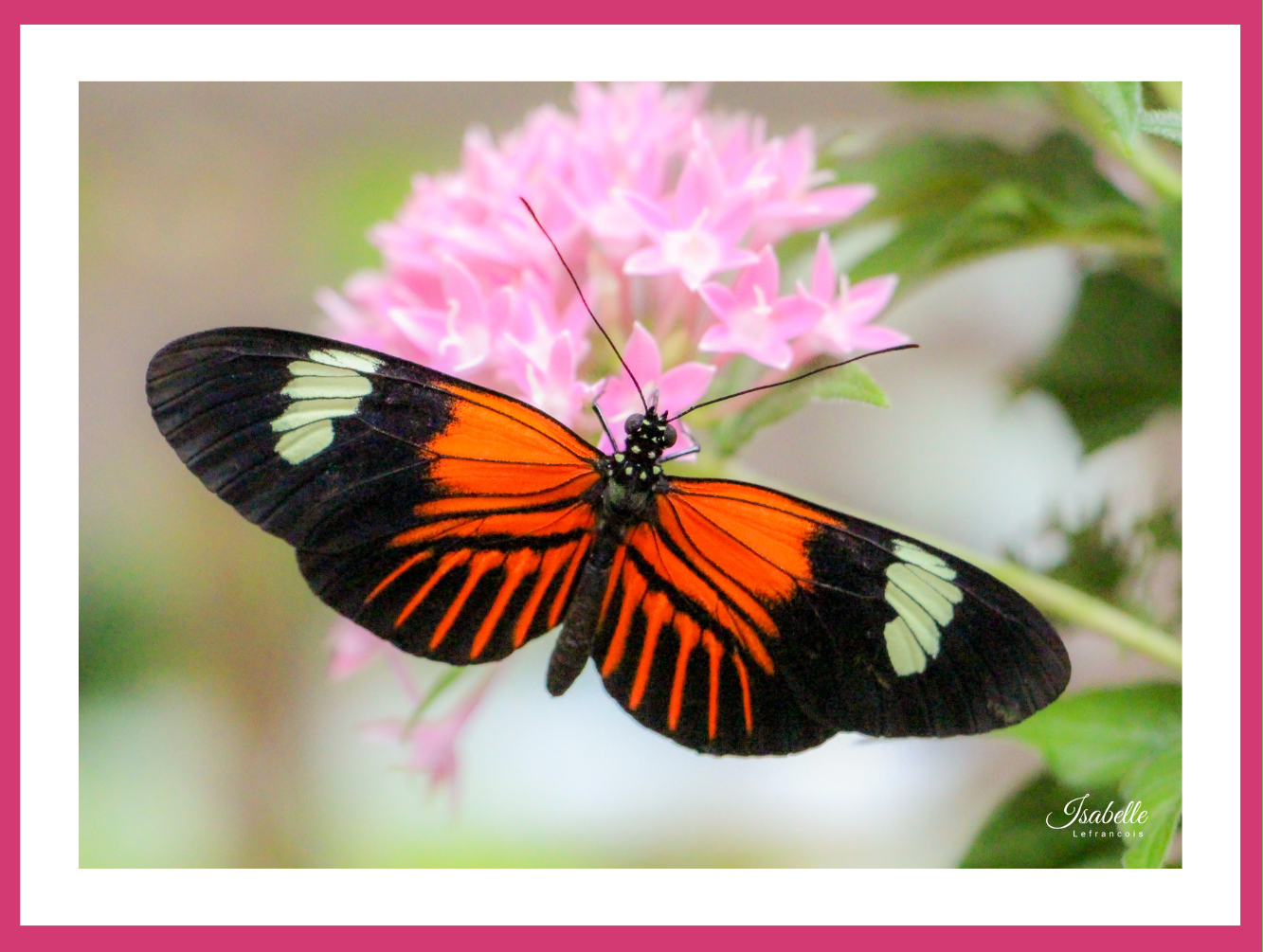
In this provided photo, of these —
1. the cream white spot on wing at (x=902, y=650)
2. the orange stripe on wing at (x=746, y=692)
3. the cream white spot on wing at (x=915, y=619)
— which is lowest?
the orange stripe on wing at (x=746, y=692)

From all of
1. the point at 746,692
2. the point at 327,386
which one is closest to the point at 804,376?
the point at 746,692

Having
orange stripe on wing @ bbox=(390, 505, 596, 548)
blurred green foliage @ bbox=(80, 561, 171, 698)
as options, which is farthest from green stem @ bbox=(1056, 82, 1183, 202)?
blurred green foliage @ bbox=(80, 561, 171, 698)

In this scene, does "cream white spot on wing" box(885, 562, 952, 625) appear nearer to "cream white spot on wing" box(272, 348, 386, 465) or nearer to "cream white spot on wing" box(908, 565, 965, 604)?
"cream white spot on wing" box(908, 565, 965, 604)

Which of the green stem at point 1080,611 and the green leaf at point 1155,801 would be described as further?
the green stem at point 1080,611

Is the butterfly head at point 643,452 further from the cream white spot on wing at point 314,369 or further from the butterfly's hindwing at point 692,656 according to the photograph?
the cream white spot on wing at point 314,369

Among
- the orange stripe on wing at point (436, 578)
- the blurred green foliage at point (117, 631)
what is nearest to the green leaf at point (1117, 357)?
the orange stripe on wing at point (436, 578)

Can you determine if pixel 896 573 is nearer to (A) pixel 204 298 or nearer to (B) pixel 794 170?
(B) pixel 794 170

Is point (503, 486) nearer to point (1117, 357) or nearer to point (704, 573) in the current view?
point (704, 573)
